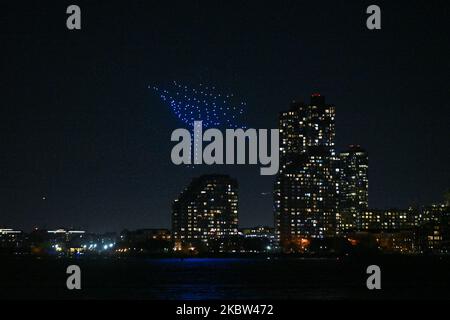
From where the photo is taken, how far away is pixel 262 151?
118 feet

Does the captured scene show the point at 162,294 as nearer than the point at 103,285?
Yes

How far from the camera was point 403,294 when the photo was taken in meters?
62.2

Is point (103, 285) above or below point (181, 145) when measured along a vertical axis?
below

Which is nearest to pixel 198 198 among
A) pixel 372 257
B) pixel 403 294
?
pixel 372 257

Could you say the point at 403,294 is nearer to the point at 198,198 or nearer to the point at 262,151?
the point at 262,151
